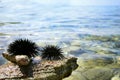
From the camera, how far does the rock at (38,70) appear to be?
30.6 ft

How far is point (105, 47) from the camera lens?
18188mm

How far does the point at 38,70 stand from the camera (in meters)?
9.70

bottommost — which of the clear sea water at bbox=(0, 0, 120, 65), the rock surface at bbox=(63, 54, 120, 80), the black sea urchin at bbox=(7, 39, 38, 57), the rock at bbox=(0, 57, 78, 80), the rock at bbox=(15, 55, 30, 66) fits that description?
the clear sea water at bbox=(0, 0, 120, 65)

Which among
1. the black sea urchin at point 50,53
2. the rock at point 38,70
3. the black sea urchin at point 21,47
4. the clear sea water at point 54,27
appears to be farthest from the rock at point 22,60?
the clear sea water at point 54,27

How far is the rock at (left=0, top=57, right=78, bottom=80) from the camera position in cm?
932

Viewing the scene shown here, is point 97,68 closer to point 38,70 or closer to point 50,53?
point 50,53

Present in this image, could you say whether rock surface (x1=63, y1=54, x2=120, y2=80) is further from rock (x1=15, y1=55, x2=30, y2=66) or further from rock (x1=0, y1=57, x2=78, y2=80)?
rock (x1=15, y1=55, x2=30, y2=66)

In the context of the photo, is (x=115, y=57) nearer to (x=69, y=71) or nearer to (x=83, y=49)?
(x=83, y=49)

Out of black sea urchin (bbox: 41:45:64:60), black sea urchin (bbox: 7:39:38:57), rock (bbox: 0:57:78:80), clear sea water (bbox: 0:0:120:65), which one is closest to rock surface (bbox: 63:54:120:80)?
rock (bbox: 0:57:78:80)

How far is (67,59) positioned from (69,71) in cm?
58

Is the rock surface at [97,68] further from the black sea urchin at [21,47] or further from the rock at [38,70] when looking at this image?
the black sea urchin at [21,47]

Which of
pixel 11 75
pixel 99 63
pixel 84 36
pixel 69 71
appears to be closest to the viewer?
pixel 11 75

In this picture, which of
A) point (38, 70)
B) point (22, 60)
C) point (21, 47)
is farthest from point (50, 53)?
point (22, 60)

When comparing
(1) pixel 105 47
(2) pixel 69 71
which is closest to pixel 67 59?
(2) pixel 69 71
